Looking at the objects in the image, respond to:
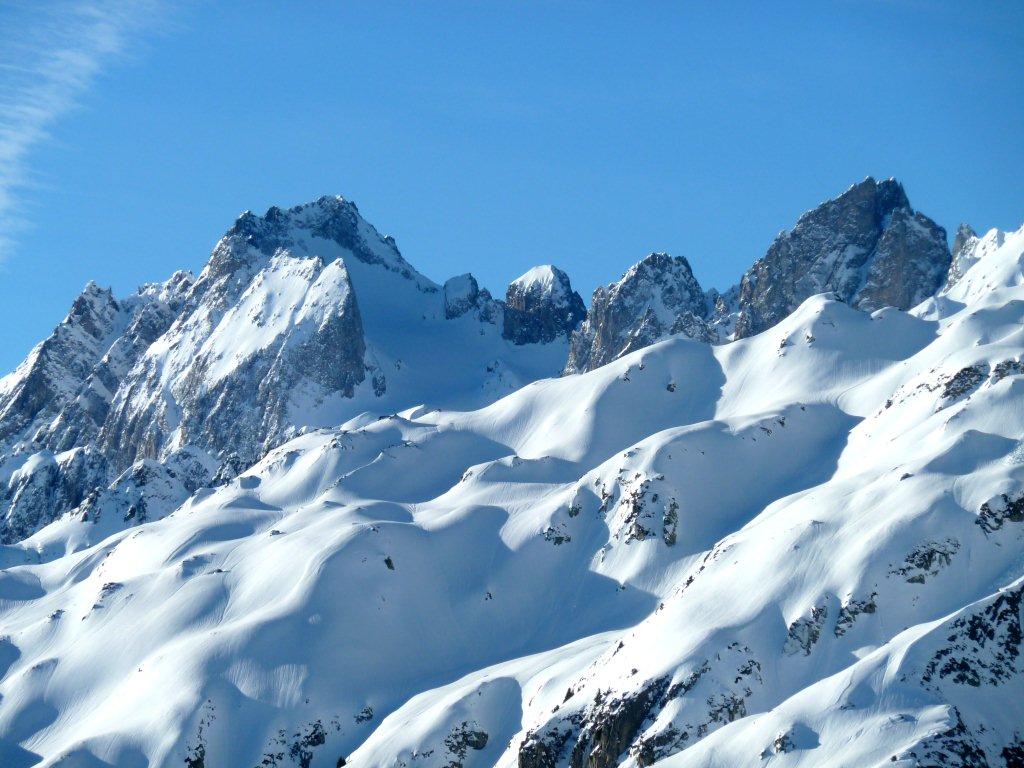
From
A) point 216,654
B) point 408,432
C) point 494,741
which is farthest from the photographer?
point 408,432

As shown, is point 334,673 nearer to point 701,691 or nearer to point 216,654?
point 216,654

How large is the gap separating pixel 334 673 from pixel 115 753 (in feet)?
58.9

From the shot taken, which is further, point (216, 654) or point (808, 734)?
point (216, 654)

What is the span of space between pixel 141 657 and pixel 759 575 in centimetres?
5981

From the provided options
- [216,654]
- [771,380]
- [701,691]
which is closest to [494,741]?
[701,691]

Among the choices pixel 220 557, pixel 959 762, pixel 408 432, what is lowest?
pixel 959 762

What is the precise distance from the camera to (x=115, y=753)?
115 meters

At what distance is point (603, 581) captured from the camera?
12638 cm

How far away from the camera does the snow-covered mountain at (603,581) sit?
85812mm

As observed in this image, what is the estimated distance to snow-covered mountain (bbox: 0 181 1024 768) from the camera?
8581 centimetres

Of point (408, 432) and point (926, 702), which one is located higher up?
point (408, 432)

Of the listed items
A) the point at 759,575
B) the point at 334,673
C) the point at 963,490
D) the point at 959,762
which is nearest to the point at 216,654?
the point at 334,673

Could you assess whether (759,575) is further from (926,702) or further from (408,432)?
(408,432)

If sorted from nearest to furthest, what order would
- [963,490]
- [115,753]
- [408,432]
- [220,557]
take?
[963,490] < [115,753] < [220,557] < [408,432]
